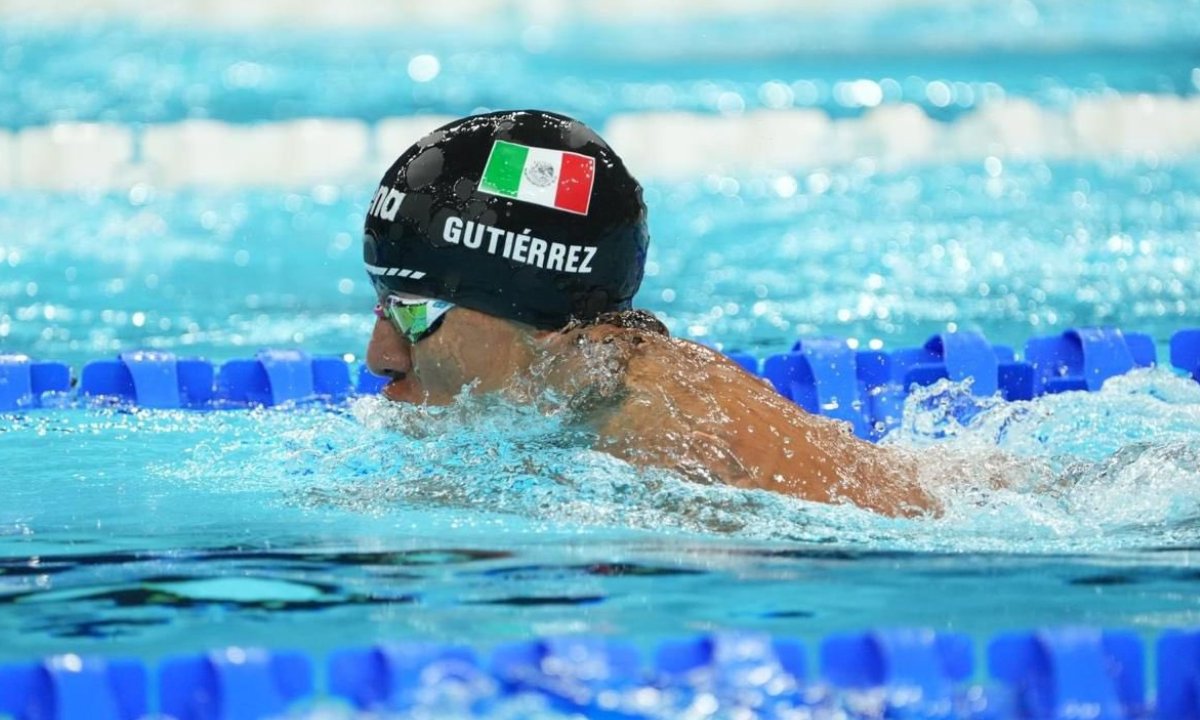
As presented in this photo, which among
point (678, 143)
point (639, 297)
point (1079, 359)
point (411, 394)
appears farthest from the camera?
point (678, 143)

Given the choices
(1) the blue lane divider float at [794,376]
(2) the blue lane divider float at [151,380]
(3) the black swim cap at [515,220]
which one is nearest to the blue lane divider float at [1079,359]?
(1) the blue lane divider float at [794,376]

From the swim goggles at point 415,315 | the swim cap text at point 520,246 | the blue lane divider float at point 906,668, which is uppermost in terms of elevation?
the swim cap text at point 520,246

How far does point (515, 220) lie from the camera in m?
2.75

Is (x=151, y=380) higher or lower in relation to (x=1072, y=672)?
higher

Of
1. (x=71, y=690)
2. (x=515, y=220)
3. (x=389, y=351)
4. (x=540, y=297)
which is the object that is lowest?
(x=71, y=690)

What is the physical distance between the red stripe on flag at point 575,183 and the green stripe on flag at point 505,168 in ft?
0.22

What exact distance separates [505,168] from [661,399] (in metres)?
0.47

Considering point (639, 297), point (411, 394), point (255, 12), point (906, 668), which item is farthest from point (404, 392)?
point (255, 12)

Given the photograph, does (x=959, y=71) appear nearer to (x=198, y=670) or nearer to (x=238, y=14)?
(x=238, y=14)

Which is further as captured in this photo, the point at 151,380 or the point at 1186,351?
the point at 1186,351

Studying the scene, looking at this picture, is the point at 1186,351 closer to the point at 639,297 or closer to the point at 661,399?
the point at 639,297

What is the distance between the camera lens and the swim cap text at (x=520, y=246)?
2.74m

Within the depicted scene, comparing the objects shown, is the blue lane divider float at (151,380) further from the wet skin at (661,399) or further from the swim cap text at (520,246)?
the swim cap text at (520,246)

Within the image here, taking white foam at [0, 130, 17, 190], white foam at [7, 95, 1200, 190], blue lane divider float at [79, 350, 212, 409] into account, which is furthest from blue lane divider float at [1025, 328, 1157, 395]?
white foam at [0, 130, 17, 190]
